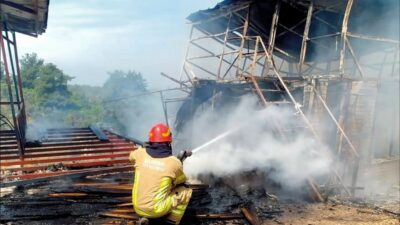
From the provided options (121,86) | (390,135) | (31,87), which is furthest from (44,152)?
(31,87)

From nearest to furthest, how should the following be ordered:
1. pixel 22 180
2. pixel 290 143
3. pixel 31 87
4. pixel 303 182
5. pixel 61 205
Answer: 1. pixel 61 205
2. pixel 22 180
3. pixel 303 182
4. pixel 290 143
5. pixel 31 87

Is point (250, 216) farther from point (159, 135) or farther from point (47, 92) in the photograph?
point (47, 92)

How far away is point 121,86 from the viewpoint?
34.4 meters

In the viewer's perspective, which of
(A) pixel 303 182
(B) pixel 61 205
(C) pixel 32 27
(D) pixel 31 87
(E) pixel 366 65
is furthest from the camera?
(D) pixel 31 87

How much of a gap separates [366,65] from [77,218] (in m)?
9.80

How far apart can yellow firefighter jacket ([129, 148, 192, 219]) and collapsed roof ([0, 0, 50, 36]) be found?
442 centimetres

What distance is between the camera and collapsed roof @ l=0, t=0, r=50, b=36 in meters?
7.00

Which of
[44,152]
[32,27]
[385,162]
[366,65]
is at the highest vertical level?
[32,27]

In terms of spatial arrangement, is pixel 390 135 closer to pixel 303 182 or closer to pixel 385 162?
pixel 385 162

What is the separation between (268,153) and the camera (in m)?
9.19

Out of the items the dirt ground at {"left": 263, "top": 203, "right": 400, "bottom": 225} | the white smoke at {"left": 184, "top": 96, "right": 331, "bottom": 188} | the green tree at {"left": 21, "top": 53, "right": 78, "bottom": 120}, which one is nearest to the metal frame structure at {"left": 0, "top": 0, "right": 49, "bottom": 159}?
the white smoke at {"left": 184, "top": 96, "right": 331, "bottom": 188}

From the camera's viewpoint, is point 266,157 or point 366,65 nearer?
point 266,157

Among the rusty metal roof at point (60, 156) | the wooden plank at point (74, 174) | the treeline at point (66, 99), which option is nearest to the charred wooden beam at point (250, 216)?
the wooden plank at point (74, 174)

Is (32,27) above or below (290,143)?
above
